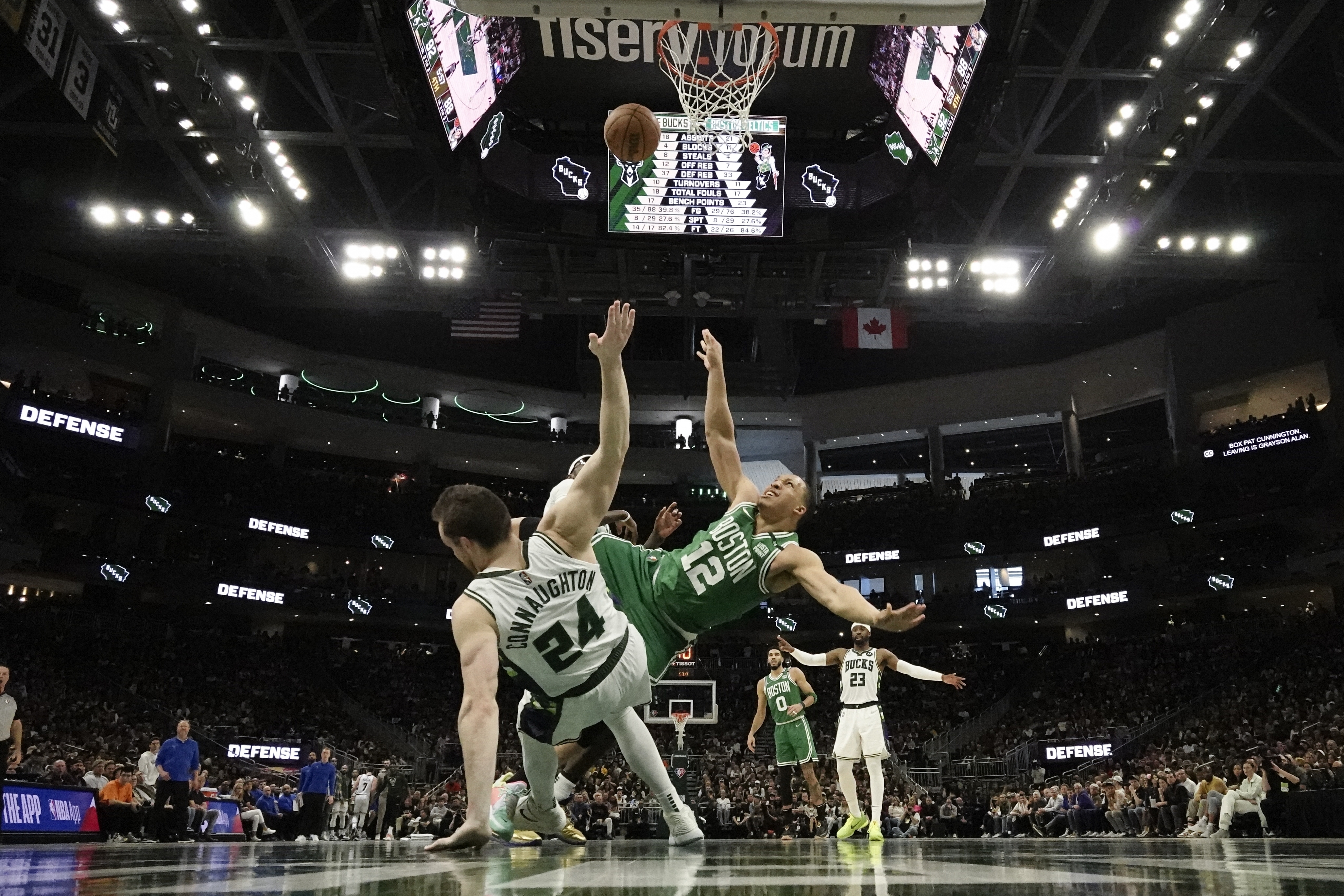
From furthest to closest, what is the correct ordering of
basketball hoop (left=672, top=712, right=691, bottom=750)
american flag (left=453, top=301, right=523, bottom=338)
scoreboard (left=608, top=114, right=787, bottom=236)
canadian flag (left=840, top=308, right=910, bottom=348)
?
1. american flag (left=453, top=301, right=523, bottom=338)
2. canadian flag (left=840, top=308, right=910, bottom=348)
3. basketball hoop (left=672, top=712, right=691, bottom=750)
4. scoreboard (left=608, top=114, right=787, bottom=236)

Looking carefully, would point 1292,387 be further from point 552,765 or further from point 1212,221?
point 552,765

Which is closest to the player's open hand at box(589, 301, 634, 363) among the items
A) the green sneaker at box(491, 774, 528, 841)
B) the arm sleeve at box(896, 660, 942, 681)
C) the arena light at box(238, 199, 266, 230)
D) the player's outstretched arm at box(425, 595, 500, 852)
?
the player's outstretched arm at box(425, 595, 500, 852)

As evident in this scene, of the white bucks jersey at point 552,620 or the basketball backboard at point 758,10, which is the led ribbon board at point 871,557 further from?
the white bucks jersey at point 552,620

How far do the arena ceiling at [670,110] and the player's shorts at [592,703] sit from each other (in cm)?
1129

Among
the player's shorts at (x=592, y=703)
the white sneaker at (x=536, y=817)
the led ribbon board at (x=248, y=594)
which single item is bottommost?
the white sneaker at (x=536, y=817)

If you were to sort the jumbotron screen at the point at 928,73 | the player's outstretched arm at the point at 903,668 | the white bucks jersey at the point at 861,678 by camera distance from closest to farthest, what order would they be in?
the player's outstretched arm at the point at 903,668 < the white bucks jersey at the point at 861,678 < the jumbotron screen at the point at 928,73

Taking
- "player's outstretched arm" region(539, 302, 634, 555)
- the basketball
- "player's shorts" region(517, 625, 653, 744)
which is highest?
the basketball

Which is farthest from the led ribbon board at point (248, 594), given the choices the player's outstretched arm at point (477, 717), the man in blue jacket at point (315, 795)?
the player's outstretched arm at point (477, 717)

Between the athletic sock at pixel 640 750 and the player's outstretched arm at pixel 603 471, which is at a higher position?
the player's outstretched arm at pixel 603 471

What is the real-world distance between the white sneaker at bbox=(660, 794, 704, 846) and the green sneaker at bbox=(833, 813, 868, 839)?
5.32m

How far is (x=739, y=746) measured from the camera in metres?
26.1

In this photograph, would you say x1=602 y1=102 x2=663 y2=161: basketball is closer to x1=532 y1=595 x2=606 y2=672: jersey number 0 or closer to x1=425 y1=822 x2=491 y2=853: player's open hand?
x1=532 y1=595 x2=606 y2=672: jersey number 0

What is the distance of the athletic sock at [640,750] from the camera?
4.55 metres

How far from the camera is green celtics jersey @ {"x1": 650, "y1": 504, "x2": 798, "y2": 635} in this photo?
5.24 meters
